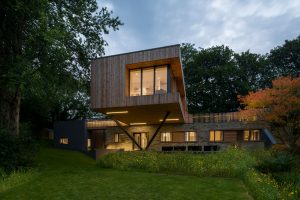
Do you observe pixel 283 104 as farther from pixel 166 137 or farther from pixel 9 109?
pixel 9 109

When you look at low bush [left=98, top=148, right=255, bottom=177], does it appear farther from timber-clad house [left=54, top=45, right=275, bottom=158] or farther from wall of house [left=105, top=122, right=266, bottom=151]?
wall of house [left=105, top=122, right=266, bottom=151]

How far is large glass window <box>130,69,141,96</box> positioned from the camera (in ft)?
56.0

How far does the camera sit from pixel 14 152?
11.4 m

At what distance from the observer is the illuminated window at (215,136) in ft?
91.1

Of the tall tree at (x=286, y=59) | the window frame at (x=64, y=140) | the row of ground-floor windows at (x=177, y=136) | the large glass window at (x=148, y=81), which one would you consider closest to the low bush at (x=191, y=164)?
the large glass window at (x=148, y=81)

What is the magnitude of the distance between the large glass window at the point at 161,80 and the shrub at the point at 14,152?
750cm

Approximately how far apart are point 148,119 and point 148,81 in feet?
25.7

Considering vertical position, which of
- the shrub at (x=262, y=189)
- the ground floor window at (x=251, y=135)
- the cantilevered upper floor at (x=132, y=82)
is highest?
the cantilevered upper floor at (x=132, y=82)

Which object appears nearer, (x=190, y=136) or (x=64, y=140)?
(x=190, y=136)

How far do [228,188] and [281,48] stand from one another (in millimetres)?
39144

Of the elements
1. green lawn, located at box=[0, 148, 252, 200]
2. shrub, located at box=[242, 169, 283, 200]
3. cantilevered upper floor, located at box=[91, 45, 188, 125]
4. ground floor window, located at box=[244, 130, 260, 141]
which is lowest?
green lawn, located at box=[0, 148, 252, 200]

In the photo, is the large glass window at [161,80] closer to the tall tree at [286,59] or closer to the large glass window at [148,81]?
the large glass window at [148,81]

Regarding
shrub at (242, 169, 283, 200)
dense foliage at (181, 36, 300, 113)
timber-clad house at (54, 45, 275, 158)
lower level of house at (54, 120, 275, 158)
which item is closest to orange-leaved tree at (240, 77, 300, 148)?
timber-clad house at (54, 45, 275, 158)

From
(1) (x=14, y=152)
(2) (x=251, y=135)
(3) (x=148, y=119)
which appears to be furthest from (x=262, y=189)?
(2) (x=251, y=135)
